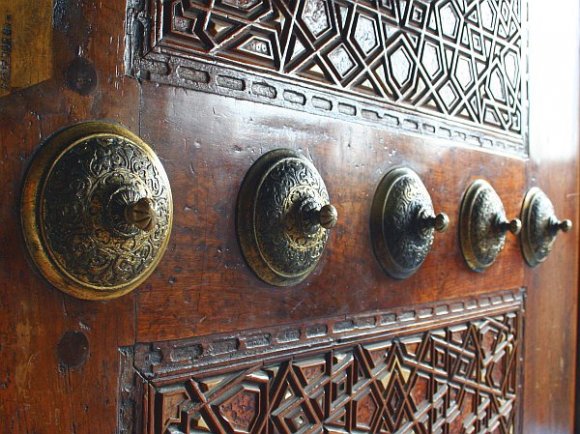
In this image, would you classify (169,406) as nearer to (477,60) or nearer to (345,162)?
(345,162)

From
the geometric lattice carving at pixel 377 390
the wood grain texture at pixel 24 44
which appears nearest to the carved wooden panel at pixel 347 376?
the geometric lattice carving at pixel 377 390

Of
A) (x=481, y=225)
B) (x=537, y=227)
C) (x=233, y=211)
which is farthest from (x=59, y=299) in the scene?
(x=537, y=227)

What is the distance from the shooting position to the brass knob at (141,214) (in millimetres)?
655

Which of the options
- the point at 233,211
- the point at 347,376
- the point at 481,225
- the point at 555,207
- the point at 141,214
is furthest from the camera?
the point at 555,207

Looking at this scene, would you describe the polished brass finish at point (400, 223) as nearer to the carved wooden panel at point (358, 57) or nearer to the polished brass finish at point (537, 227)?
the carved wooden panel at point (358, 57)

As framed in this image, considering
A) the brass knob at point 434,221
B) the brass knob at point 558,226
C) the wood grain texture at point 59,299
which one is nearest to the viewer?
the wood grain texture at point 59,299

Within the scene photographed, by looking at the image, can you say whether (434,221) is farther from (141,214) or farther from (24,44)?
(24,44)

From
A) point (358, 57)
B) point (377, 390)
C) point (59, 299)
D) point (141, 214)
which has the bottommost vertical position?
point (377, 390)

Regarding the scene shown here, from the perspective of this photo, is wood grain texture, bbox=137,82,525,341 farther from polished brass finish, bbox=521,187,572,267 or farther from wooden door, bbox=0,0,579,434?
polished brass finish, bbox=521,187,572,267

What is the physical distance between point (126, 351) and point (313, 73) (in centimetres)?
59

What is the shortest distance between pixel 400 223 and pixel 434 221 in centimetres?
7

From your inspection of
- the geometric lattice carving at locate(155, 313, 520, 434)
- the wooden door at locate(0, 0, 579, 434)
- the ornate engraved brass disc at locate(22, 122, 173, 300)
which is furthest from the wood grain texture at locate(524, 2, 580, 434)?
the ornate engraved brass disc at locate(22, 122, 173, 300)

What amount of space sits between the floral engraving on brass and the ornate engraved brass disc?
20cm

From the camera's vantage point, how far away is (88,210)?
0.67 metres
